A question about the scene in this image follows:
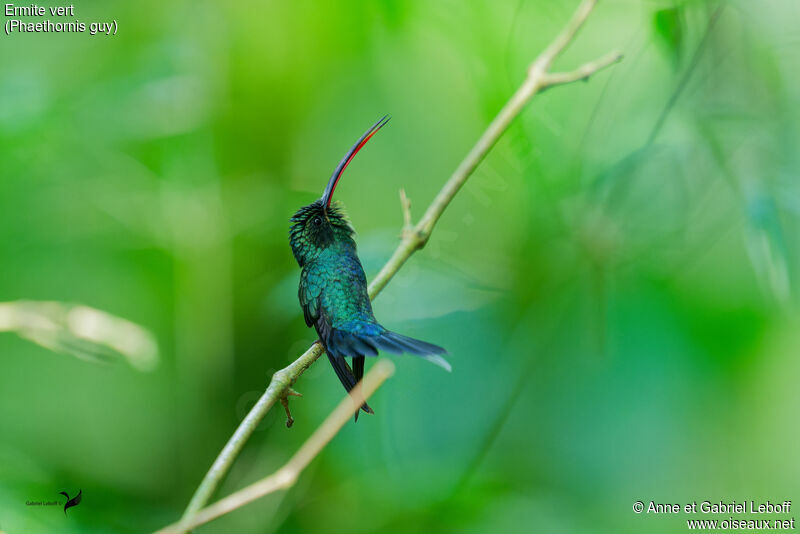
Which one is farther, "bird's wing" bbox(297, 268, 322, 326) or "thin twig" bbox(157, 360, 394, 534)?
"bird's wing" bbox(297, 268, 322, 326)

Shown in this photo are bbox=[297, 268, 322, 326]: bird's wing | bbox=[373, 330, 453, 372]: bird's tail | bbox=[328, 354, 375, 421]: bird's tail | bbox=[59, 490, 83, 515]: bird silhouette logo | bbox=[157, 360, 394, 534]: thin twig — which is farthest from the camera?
bbox=[59, 490, 83, 515]: bird silhouette logo

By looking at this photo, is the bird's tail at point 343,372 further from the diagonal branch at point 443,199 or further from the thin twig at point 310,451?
the thin twig at point 310,451

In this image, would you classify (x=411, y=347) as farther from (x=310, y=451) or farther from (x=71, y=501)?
(x=71, y=501)

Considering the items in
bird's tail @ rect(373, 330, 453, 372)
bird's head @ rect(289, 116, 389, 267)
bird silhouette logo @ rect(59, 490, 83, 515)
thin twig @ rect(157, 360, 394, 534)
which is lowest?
bird silhouette logo @ rect(59, 490, 83, 515)

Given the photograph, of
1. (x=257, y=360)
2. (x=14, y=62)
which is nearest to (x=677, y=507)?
(x=257, y=360)

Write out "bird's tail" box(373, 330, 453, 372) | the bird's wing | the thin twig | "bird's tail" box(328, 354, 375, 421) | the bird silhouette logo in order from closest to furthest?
the thin twig < "bird's tail" box(373, 330, 453, 372) < "bird's tail" box(328, 354, 375, 421) < the bird's wing < the bird silhouette logo

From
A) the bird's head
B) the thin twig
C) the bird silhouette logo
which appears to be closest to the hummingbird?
the bird's head

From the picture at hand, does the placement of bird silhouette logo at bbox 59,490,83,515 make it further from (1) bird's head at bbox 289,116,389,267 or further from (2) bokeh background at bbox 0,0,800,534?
(1) bird's head at bbox 289,116,389,267

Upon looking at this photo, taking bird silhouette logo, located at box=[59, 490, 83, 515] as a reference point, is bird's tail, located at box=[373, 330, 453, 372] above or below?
above
